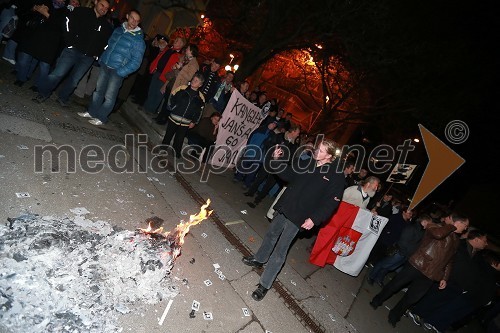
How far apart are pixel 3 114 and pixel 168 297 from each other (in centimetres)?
401

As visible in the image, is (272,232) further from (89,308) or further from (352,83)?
(352,83)

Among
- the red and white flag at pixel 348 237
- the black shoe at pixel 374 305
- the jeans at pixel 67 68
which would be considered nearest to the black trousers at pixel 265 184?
the red and white flag at pixel 348 237

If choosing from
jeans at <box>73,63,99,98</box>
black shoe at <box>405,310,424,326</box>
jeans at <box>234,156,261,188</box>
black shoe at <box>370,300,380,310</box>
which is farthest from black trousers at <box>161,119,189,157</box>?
black shoe at <box>405,310,424,326</box>

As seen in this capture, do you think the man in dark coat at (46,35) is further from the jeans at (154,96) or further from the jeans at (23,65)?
the jeans at (154,96)

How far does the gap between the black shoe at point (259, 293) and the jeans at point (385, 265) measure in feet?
12.0

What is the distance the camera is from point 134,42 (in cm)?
591

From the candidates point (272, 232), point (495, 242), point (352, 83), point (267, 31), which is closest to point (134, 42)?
point (272, 232)

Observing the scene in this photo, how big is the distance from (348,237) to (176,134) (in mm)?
4279

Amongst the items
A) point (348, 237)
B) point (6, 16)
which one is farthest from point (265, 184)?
point (6, 16)

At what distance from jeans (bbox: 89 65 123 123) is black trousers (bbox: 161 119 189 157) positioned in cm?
127

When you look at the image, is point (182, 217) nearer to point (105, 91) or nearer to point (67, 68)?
point (105, 91)

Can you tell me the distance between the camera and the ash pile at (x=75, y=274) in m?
2.54

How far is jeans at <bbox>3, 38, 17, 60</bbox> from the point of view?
682cm

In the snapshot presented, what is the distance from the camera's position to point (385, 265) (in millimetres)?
6691
